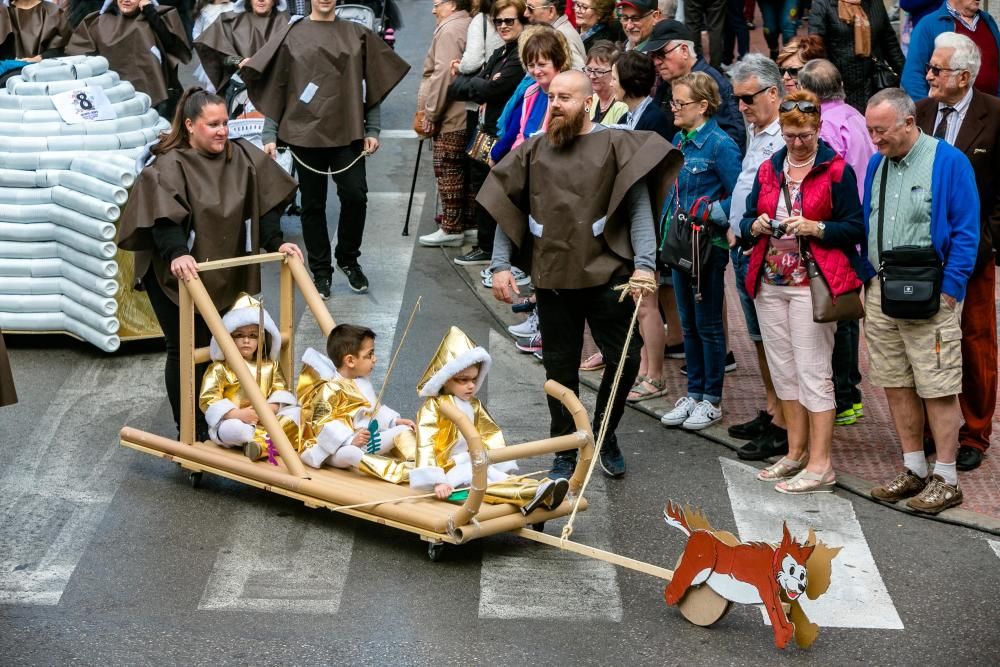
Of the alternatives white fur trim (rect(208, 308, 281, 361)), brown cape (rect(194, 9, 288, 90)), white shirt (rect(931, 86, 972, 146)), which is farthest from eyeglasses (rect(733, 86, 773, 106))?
brown cape (rect(194, 9, 288, 90))

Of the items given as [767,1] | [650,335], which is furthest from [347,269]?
[767,1]

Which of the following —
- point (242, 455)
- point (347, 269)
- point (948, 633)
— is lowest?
point (347, 269)

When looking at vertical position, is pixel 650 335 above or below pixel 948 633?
below

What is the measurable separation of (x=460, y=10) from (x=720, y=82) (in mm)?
3756

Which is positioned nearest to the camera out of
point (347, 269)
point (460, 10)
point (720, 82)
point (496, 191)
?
point (496, 191)

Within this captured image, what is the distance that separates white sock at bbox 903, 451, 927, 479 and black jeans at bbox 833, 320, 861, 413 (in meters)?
0.93

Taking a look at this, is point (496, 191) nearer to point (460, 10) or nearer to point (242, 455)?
point (242, 455)

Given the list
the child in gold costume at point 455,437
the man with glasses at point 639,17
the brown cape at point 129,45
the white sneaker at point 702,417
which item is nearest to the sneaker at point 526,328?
the white sneaker at point 702,417

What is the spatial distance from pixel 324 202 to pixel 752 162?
13.2ft

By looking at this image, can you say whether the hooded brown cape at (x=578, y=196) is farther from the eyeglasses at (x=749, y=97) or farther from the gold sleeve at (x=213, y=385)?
the gold sleeve at (x=213, y=385)

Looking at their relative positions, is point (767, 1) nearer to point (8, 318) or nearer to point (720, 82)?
point (720, 82)

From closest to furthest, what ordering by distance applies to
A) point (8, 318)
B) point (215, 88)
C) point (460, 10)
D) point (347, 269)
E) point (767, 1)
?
point (8, 318) → point (347, 269) → point (460, 10) → point (215, 88) → point (767, 1)

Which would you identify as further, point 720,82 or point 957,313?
point 720,82

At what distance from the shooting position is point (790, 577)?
5.57 meters
